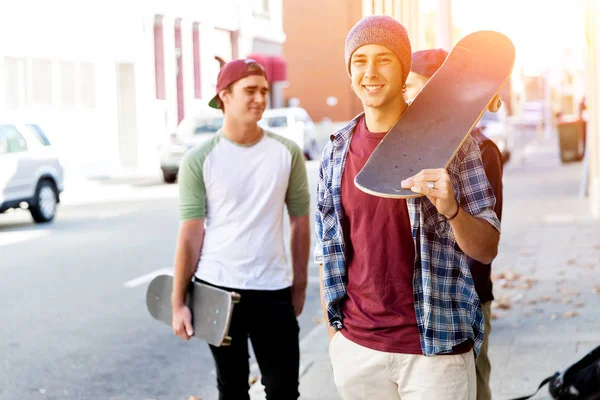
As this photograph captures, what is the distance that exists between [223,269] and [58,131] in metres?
26.7

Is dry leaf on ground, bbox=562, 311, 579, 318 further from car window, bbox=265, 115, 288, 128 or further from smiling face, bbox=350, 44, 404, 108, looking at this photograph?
car window, bbox=265, 115, 288, 128

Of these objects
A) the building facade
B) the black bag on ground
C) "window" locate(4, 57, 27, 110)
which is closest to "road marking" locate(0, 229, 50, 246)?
the black bag on ground

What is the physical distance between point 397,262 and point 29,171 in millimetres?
14288

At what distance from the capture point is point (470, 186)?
Result: 262cm

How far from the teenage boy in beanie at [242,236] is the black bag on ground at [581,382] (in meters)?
1.06

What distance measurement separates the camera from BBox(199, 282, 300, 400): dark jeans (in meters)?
3.88

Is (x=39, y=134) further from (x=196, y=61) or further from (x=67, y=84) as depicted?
(x=196, y=61)

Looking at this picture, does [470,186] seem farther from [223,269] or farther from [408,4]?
[408,4]

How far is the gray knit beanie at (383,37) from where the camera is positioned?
2645mm

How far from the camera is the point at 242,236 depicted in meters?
3.89

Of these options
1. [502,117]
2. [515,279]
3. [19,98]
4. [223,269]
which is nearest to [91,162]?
Answer: [19,98]

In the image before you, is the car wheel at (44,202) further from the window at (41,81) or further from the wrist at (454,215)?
the wrist at (454,215)

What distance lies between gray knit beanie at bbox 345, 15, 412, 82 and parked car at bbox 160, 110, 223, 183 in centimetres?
2213

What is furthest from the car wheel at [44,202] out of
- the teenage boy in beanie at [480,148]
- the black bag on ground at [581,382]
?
the black bag on ground at [581,382]
